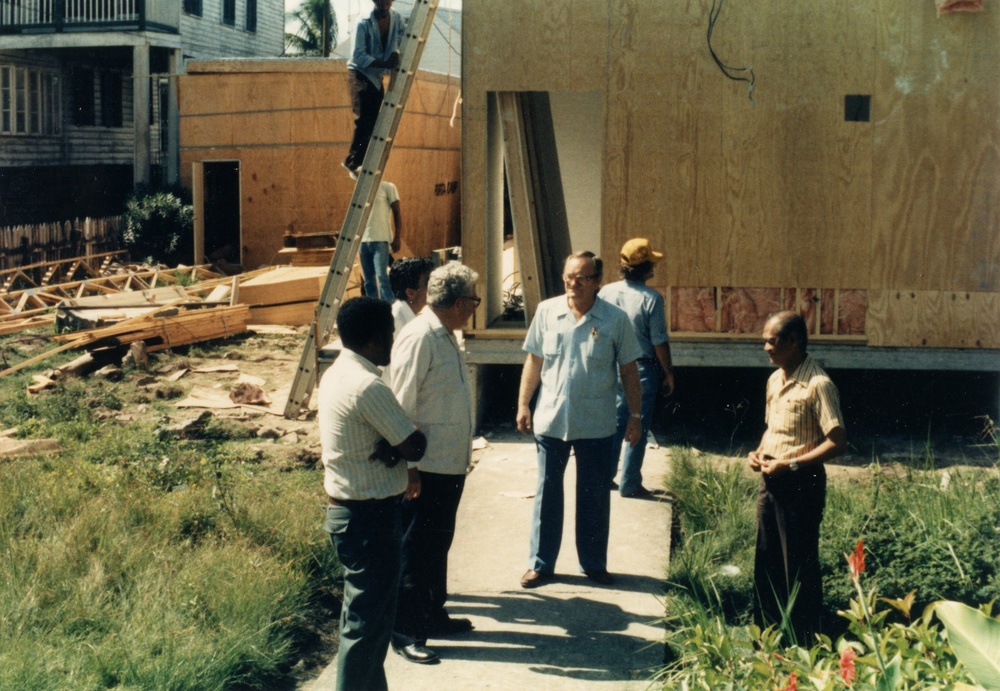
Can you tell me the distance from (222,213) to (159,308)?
29.2ft

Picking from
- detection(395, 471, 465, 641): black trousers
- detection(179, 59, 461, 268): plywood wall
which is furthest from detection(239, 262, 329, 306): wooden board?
detection(395, 471, 465, 641): black trousers

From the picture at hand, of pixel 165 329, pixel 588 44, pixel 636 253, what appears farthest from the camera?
pixel 165 329

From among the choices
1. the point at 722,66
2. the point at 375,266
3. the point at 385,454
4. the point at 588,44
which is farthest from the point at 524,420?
the point at 375,266

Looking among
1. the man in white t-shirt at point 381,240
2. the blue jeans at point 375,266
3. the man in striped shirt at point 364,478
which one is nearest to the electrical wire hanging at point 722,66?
the man in white t-shirt at point 381,240

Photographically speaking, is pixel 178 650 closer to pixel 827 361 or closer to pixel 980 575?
pixel 980 575

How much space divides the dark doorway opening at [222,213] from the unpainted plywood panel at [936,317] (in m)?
13.9

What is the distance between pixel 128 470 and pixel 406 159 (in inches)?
430

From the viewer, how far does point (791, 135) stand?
940 cm

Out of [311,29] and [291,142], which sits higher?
[311,29]

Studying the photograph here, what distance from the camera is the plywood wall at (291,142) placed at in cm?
1953

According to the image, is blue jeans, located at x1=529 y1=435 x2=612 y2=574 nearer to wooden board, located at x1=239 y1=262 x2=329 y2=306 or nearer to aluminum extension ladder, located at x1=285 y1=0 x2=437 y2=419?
aluminum extension ladder, located at x1=285 y1=0 x2=437 y2=419

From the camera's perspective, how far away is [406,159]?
60.4 ft

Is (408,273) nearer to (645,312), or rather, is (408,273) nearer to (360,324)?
(360,324)

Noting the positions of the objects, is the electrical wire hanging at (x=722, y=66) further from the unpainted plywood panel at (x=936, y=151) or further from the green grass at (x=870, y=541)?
the green grass at (x=870, y=541)
